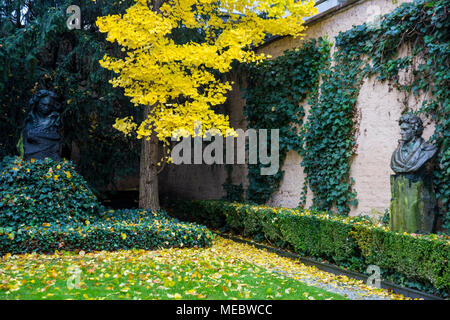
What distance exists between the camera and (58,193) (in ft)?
22.5

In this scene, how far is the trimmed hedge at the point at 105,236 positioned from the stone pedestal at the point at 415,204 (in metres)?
3.22

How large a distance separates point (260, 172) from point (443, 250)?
18.0 ft

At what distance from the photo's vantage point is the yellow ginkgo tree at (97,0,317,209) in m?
6.71

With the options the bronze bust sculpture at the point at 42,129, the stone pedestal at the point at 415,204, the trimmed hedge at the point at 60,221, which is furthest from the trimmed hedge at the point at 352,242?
the bronze bust sculpture at the point at 42,129

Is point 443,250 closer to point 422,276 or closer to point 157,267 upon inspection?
point 422,276

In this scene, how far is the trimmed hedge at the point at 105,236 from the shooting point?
5.95 metres

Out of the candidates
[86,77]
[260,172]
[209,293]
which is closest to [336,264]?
[209,293]

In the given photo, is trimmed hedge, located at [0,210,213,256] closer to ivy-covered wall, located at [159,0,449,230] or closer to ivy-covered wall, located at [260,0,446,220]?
ivy-covered wall, located at [159,0,449,230]

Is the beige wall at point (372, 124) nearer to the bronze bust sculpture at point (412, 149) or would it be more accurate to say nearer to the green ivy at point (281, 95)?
the green ivy at point (281, 95)

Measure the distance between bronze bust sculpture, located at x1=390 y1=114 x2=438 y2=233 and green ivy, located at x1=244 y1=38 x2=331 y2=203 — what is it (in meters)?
3.03

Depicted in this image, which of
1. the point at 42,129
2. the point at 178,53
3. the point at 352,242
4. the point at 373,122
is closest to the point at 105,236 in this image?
the point at 42,129

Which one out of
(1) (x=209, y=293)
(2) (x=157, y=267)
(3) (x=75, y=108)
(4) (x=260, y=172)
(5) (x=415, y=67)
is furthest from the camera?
(4) (x=260, y=172)

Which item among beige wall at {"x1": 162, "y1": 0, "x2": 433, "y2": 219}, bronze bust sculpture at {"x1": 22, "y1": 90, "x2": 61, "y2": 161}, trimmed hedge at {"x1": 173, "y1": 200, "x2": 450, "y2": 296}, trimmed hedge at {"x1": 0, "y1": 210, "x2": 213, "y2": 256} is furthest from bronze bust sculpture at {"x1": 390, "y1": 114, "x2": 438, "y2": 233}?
bronze bust sculpture at {"x1": 22, "y1": 90, "x2": 61, "y2": 161}

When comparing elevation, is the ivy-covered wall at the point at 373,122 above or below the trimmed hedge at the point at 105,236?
above
